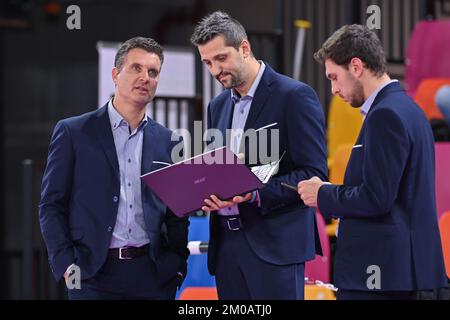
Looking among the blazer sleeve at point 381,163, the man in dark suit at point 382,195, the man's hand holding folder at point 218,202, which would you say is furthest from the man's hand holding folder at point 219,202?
the blazer sleeve at point 381,163

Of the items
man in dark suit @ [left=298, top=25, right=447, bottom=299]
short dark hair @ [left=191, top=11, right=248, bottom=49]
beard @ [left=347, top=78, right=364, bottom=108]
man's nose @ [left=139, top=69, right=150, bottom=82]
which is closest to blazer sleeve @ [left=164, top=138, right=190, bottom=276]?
man's nose @ [left=139, top=69, right=150, bottom=82]

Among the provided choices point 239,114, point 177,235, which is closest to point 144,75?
point 239,114

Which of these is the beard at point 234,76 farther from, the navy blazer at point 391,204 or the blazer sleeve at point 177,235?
the navy blazer at point 391,204

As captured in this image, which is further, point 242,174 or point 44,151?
point 44,151

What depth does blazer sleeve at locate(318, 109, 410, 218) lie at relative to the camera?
8.43 ft

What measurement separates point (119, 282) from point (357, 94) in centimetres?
98

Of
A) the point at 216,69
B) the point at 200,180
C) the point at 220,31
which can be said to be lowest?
the point at 200,180

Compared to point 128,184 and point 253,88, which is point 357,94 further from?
point 128,184

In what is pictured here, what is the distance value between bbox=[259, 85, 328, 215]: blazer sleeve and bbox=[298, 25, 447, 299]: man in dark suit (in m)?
0.14

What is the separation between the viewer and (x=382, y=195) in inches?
101

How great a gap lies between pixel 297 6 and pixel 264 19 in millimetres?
892

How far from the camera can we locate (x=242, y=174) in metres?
2.70
